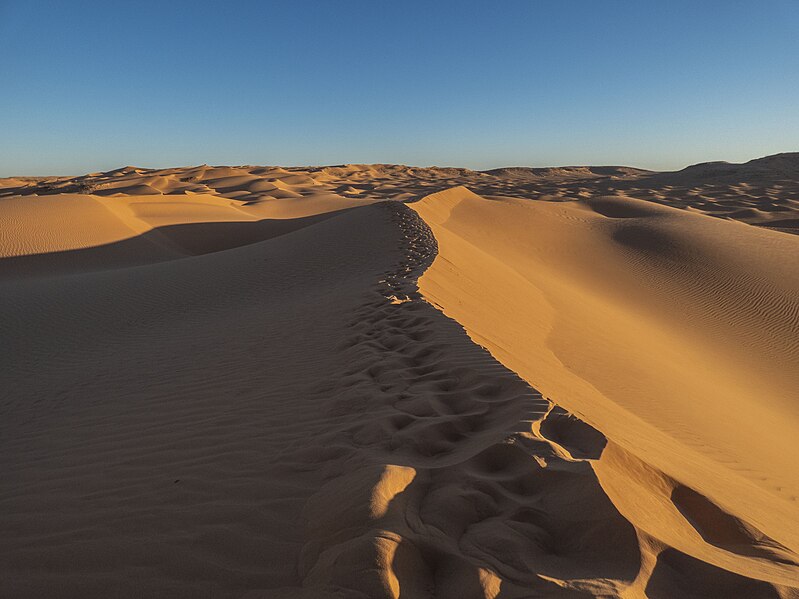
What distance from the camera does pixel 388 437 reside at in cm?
337

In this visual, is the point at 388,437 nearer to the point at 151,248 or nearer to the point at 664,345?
the point at 664,345

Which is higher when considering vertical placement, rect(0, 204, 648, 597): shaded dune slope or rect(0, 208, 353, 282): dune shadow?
rect(0, 204, 648, 597): shaded dune slope

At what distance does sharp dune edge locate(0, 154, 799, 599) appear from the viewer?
2.22m

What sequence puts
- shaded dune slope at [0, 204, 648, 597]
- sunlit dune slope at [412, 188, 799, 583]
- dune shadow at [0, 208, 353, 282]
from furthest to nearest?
dune shadow at [0, 208, 353, 282], sunlit dune slope at [412, 188, 799, 583], shaded dune slope at [0, 204, 648, 597]

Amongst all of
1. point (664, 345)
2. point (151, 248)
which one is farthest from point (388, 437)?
point (151, 248)

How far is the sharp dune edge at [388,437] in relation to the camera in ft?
7.29

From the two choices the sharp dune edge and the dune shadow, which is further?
the dune shadow

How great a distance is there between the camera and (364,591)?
1994mm

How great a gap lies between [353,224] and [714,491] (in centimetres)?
1521

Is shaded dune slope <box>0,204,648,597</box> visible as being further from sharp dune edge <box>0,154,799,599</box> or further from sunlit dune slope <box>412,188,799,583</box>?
sunlit dune slope <box>412,188,799,583</box>

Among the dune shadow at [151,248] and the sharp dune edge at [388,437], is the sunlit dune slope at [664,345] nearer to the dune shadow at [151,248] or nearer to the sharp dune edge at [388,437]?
the sharp dune edge at [388,437]

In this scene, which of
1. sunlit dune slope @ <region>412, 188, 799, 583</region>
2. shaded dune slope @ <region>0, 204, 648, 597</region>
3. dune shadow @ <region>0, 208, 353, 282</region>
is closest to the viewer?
shaded dune slope @ <region>0, 204, 648, 597</region>

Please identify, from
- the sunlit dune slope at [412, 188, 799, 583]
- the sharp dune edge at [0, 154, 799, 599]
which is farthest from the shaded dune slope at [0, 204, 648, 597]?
the sunlit dune slope at [412, 188, 799, 583]

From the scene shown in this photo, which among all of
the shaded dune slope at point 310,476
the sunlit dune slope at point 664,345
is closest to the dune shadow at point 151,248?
the sunlit dune slope at point 664,345
